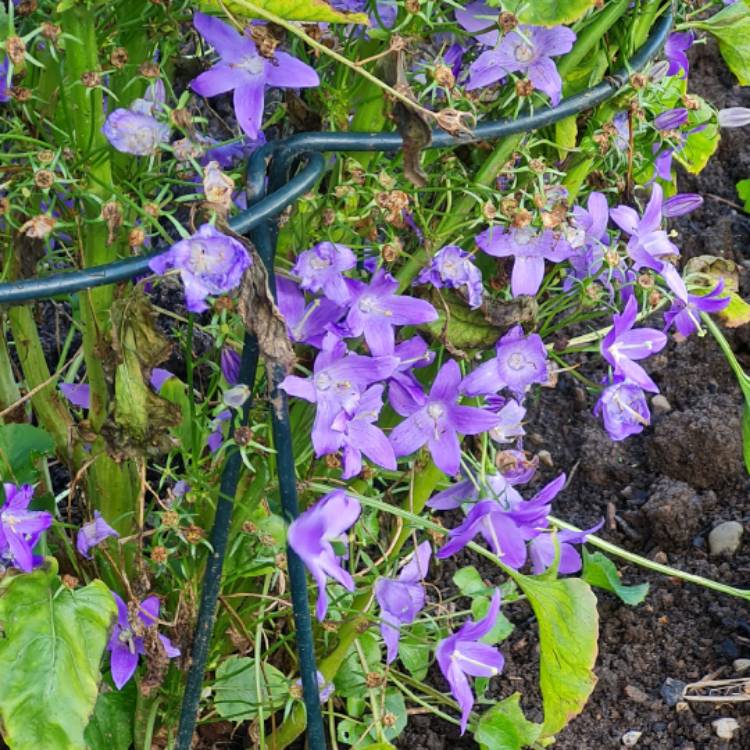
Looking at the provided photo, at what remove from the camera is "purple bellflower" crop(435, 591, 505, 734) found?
140 cm

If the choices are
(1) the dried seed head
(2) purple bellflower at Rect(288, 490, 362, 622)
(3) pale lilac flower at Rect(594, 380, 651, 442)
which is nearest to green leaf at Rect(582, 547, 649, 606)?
(3) pale lilac flower at Rect(594, 380, 651, 442)

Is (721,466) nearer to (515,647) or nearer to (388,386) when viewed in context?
(515,647)

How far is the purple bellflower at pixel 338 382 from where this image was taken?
1147 millimetres

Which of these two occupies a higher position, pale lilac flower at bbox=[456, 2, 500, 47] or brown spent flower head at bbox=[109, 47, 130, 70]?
pale lilac flower at bbox=[456, 2, 500, 47]

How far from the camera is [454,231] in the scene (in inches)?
48.4

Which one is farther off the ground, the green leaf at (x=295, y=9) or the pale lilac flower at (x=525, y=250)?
the green leaf at (x=295, y=9)

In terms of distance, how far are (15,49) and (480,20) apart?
41 centimetres

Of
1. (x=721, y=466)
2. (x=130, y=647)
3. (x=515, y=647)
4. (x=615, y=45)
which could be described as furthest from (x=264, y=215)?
(x=721, y=466)

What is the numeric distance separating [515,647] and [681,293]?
0.81m

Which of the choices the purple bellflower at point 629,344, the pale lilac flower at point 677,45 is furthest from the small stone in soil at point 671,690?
the pale lilac flower at point 677,45

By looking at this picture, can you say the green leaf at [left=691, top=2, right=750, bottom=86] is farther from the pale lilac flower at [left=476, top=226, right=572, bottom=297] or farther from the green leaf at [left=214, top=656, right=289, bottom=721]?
the green leaf at [left=214, top=656, right=289, bottom=721]

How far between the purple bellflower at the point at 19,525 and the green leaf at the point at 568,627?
51 centimetres

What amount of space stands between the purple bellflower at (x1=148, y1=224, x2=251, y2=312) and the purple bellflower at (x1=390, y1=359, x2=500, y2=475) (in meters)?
0.37

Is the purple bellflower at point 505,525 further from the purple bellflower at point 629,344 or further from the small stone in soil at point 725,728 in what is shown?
the small stone in soil at point 725,728
